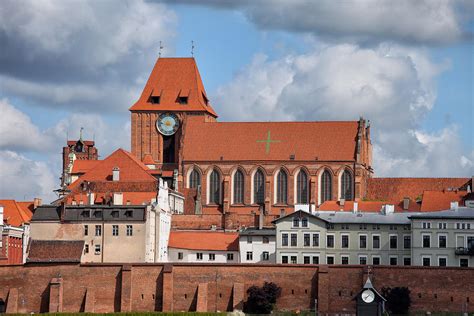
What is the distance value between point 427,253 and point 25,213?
38.1 m

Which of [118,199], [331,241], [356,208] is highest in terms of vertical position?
[118,199]

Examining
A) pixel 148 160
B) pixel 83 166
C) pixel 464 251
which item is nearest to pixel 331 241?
pixel 464 251

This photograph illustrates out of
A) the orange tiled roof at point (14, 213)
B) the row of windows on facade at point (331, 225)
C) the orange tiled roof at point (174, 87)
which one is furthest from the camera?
the orange tiled roof at point (174, 87)

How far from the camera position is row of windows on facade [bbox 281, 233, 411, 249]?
104m

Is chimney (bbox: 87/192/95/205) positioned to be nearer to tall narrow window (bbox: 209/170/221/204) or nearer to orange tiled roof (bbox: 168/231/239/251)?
orange tiled roof (bbox: 168/231/239/251)

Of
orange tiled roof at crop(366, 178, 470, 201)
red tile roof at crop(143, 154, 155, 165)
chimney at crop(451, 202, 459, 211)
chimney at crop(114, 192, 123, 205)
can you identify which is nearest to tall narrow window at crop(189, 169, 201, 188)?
red tile roof at crop(143, 154, 155, 165)

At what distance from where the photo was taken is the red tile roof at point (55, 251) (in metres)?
95.9

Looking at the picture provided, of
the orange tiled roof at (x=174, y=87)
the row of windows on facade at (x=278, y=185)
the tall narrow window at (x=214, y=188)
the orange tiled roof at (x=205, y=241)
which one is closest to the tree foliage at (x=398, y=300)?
the orange tiled roof at (x=205, y=241)

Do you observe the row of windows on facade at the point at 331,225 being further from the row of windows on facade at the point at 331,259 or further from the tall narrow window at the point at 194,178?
the tall narrow window at the point at 194,178

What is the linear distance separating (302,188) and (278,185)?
2.37m

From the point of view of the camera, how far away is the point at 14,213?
11988 cm

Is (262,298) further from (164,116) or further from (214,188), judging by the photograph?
(164,116)

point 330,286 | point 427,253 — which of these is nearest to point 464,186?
point 427,253

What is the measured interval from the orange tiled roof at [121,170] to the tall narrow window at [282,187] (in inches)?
541
